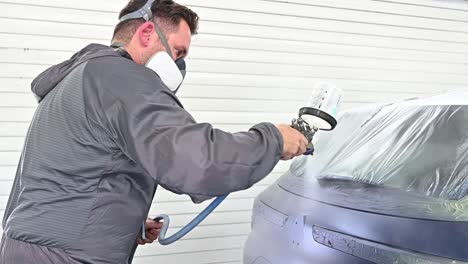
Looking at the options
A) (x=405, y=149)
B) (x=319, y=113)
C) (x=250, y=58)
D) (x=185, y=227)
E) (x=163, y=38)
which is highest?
(x=163, y=38)

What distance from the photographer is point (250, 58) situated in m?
4.27

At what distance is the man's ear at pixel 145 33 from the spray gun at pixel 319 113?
26.3 inches

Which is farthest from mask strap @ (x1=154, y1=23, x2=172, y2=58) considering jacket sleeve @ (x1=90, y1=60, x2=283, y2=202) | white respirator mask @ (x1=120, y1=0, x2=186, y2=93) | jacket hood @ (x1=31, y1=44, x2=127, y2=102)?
jacket sleeve @ (x1=90, y1=60, x2=283, y2=202)

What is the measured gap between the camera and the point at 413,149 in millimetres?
1960

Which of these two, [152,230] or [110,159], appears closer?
[110,159]

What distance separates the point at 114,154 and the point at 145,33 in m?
0.53

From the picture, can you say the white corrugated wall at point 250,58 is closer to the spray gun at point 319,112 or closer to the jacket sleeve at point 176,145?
the spray gun at point 319,112

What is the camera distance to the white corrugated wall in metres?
3.64

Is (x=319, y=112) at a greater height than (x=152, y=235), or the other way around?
Answer: (x=319, y=112)

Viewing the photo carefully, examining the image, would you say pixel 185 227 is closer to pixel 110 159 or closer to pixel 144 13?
pixel 110 159

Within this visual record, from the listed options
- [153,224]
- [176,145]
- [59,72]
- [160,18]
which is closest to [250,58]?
[153,224]

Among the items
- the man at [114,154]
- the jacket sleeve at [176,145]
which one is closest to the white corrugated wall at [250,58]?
the man at [114,154]

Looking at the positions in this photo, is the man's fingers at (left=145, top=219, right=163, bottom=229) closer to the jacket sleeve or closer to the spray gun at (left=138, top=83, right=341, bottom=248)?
the spray gun at (left=138, top=83, right=341, bottom=248)

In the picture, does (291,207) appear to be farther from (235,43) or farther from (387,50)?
(387,50)
